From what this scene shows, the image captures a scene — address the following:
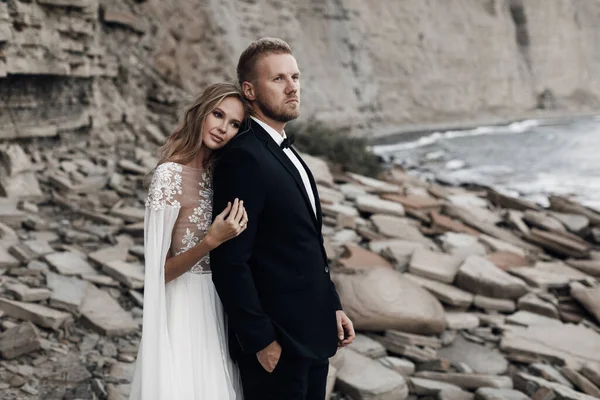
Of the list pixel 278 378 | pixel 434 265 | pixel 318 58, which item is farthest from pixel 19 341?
pixel 318 58

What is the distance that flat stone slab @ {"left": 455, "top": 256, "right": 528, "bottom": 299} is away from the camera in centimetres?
577

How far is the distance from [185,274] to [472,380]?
8.98 feet

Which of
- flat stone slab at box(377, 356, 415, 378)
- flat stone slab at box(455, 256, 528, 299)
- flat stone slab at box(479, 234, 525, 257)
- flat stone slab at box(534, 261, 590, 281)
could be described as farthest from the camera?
flat stone slab at box(479, 234, 525, 257)

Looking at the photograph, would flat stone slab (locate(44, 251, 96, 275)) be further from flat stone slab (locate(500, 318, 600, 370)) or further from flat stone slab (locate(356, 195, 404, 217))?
flat stone slab (locate(356, 195, 404, 217))

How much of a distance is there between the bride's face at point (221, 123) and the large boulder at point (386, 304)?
109 inches

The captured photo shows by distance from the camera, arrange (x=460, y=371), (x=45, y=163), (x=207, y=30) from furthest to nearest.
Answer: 1. (x=207, y=30)
2. (x=45, y=163)
3. (x=460, y=371)

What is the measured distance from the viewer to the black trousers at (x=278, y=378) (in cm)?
230

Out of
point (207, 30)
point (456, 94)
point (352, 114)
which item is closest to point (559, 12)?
point (456, 94)

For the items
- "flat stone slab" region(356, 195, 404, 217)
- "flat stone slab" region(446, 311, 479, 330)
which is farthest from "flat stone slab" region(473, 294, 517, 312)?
"flat stone slab" region(356, 195, 404, 217)

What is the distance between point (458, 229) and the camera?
8414 mm

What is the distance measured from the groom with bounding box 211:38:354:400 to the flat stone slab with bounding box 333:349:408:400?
5.21ft

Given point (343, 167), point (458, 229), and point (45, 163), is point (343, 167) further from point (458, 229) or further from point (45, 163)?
point (45, 163)

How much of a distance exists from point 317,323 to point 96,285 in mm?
3288

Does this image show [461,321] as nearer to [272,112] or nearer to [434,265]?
[434,265]
